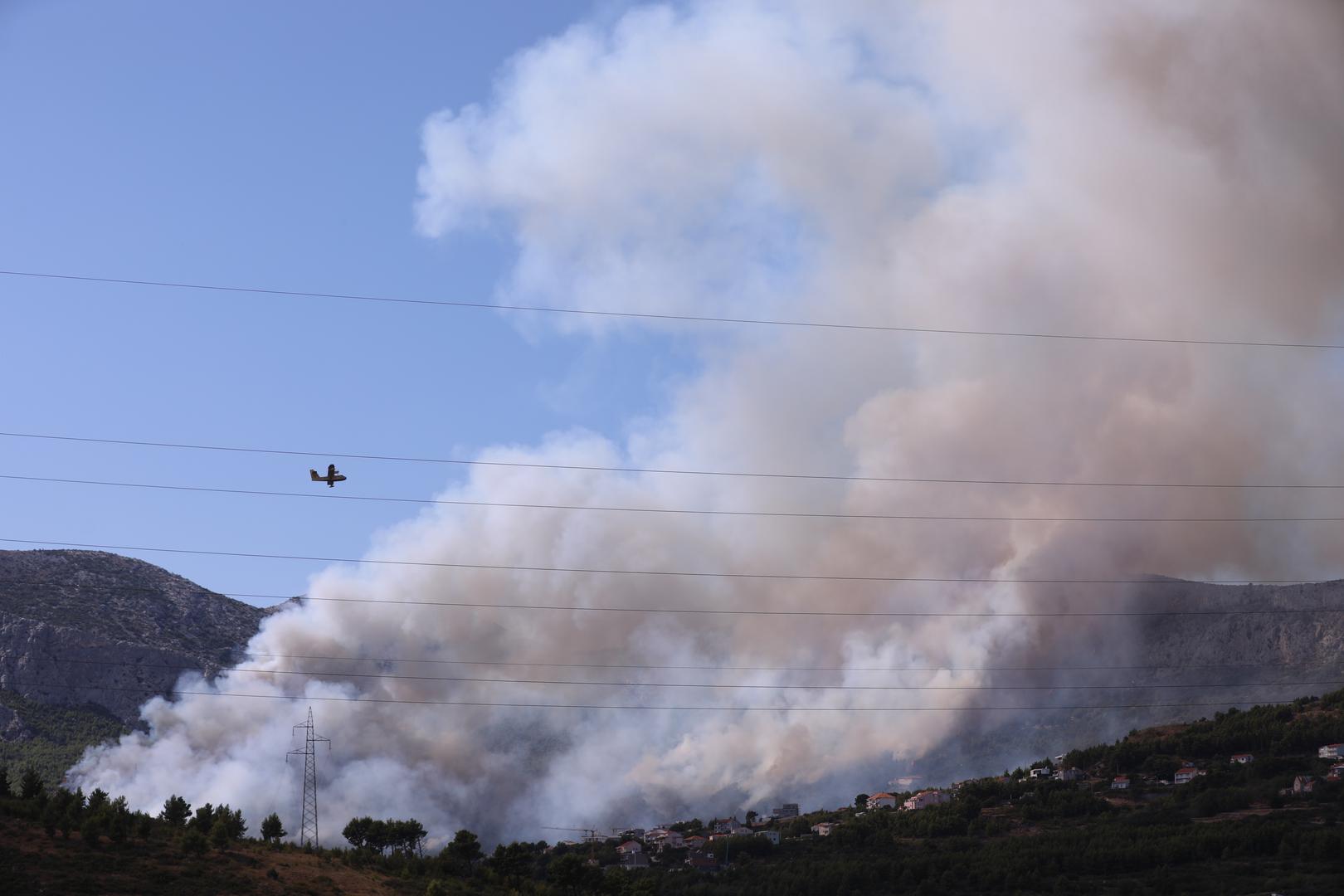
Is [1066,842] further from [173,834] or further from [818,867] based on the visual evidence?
[173,834]

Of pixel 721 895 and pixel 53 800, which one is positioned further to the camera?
pixel 721 895

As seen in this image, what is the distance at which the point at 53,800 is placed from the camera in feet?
363

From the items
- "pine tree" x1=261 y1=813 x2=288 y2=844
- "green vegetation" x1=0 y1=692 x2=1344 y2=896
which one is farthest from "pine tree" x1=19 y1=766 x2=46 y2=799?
"pine tree" x1=261 y1=813 x2=288 y2=844

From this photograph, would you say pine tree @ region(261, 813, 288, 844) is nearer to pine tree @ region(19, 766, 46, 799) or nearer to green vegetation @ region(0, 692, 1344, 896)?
green vegetation @ region(0, 692, 1344, 896)

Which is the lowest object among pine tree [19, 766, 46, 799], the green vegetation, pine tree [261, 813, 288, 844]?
the green vegetation

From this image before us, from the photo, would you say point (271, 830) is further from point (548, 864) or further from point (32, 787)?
point (548, 864)

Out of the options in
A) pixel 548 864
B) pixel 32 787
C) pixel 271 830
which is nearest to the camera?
pixel 32 787

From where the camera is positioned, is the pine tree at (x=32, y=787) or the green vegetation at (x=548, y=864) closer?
the green vegetation at (x=548, y=864)

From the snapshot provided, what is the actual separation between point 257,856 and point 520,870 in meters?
32.1

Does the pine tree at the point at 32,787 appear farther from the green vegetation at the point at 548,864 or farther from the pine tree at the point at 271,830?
the pine tree at the point at 271,830

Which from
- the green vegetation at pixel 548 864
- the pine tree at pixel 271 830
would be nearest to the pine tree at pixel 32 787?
the green vegetation at pixel 548 864

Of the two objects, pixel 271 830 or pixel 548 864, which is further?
pixel 548 864

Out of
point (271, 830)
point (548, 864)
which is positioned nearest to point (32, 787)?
point (271, 830)

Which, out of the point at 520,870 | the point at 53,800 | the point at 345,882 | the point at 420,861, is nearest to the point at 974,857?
the point at 520,870
